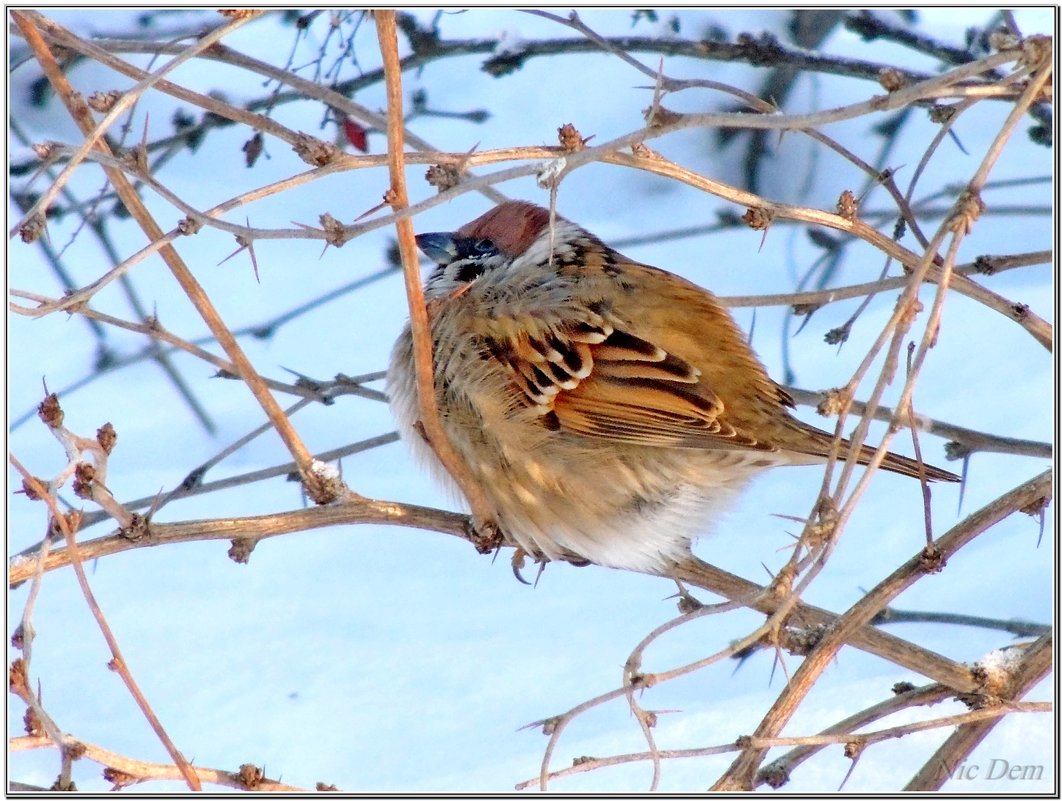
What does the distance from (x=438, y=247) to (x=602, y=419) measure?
837 millimetres

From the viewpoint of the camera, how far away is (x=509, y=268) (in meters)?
3.29

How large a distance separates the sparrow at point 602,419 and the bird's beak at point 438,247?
36 centimetres

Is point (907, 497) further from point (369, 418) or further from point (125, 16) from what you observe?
point (125, 16)

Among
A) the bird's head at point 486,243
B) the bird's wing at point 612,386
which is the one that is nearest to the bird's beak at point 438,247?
the bird's head at point 486,243

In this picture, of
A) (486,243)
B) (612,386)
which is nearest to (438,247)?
(486,243)

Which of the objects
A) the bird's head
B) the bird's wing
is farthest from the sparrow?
the bird's head

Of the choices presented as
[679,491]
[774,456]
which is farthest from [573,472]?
[774,456]

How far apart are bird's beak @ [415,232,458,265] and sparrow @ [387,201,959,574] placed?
1.17 feet

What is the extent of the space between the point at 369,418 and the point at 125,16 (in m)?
1.80

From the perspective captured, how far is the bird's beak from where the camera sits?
11.2 ft

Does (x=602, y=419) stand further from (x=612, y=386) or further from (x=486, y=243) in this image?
(x=486, y=243)

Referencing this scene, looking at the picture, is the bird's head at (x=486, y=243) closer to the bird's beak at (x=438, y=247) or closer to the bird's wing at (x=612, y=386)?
the bird's beak at (x=438, y=247)

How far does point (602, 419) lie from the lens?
9.58 ft

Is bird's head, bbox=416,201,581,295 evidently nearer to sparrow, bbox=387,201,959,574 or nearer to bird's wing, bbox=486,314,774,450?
sparrow, bbox=387,201,959,574
